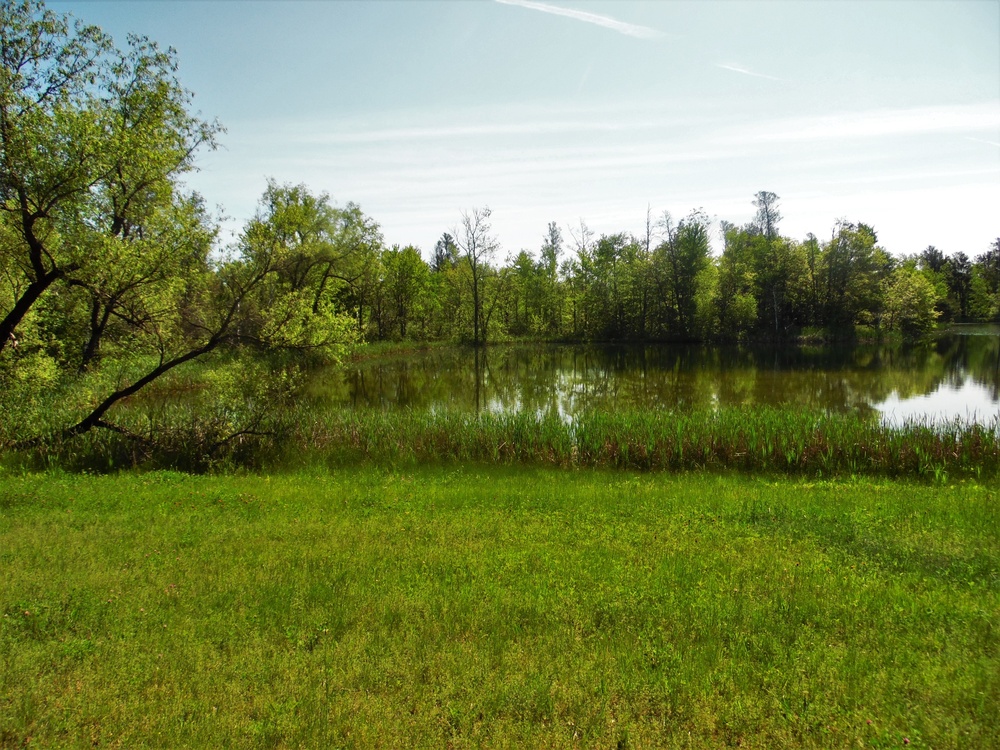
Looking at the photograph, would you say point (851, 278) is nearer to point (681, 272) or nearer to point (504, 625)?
point (681, 272)

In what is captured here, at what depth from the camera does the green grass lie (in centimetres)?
389

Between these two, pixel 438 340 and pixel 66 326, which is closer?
pixel 66 326

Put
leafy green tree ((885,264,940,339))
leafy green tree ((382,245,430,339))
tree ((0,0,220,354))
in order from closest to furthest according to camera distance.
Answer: tree ((0,0,220,354)) → leafy green tree ((885,264,940,339)) → leafy green tree ((382,245,430,339))

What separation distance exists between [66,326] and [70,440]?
13903 mm

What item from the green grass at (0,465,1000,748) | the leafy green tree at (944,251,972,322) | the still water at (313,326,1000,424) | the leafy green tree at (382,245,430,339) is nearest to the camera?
the green grass at (0,465,1000,748)

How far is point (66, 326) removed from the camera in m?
23.4

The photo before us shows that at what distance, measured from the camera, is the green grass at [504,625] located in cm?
389

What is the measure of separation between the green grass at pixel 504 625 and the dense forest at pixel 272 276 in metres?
5.72

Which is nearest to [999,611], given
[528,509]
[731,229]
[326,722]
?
[528,509]

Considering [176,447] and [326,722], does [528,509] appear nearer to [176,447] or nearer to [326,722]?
[326,722]

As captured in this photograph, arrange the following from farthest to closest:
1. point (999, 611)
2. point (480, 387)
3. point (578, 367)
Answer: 1. point (578, 367)
2. point (480, 387)
3. point (999, 611)

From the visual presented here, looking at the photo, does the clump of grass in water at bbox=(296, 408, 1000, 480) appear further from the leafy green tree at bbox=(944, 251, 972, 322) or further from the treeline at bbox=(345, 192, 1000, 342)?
the leafy green tree at bbox=(944, 251, 972, 322)

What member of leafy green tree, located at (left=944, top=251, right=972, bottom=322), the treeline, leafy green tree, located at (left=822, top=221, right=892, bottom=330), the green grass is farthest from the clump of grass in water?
leafy green tree, located at (left=944, top=251, right=972, bottom=322)

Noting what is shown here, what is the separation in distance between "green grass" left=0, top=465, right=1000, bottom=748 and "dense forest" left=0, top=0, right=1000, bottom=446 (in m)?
5.72
